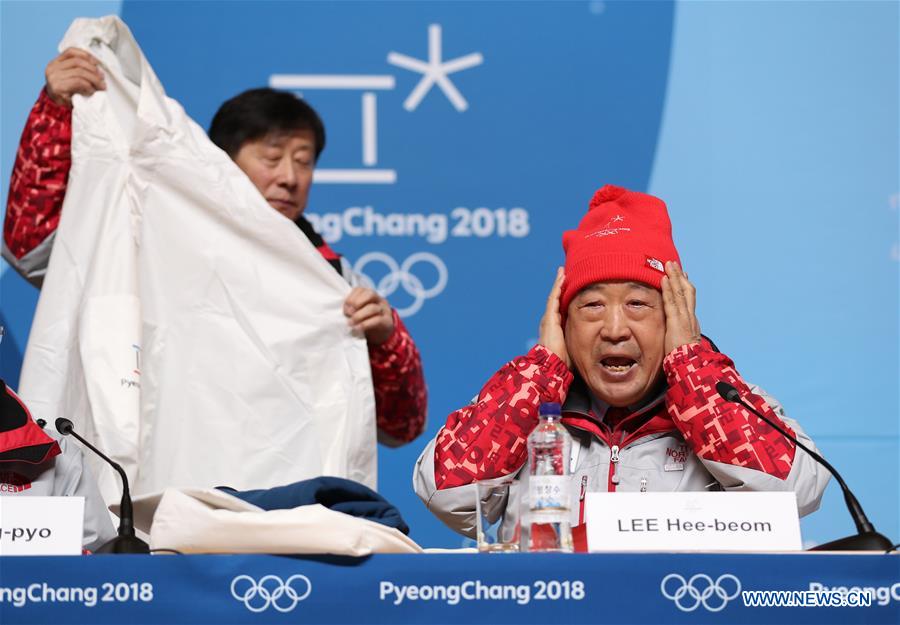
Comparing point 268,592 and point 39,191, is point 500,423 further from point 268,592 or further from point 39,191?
point 39,191

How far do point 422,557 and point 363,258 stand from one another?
2.09 metres

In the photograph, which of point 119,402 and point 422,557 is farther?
point 119,402

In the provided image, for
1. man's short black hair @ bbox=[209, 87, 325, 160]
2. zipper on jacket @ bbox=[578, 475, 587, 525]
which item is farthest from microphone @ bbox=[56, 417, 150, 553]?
man's short black hair @ bbox=[209, 87, 325, 160]

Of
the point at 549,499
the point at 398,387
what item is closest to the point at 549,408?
the point at 549,499

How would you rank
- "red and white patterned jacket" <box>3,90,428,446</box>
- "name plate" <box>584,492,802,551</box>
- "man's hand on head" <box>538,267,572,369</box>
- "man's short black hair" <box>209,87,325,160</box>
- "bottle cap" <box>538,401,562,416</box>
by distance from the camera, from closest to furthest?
"name plate" <box>584,492,802,551</box>
"bottle cap" <box>538,401,562,416</box>
"man's hand on head" <box>538,267,572,369</box>
"red and white patterned jacket" <box>3,90,428,446</box>
"man's short black hair" <box>209,87,325,160</box>

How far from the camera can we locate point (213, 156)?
275 centimetres

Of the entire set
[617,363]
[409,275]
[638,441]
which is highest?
[409,275]

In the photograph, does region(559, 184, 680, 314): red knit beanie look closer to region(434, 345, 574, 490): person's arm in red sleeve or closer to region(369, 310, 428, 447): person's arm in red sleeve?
region(434, 345, 574, 490): person's arm in red sleeve

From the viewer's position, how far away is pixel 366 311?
275 centimetres

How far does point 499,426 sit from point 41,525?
2.67 ft

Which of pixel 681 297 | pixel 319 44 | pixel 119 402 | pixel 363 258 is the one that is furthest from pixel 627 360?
pixel 319 44

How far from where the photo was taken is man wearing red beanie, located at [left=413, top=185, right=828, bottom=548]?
2006mm

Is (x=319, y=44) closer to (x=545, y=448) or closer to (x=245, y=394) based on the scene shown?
(x=245, y=394)

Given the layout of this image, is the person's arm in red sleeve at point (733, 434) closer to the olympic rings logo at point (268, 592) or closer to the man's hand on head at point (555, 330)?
the man's hand on head at point (555, 330)
